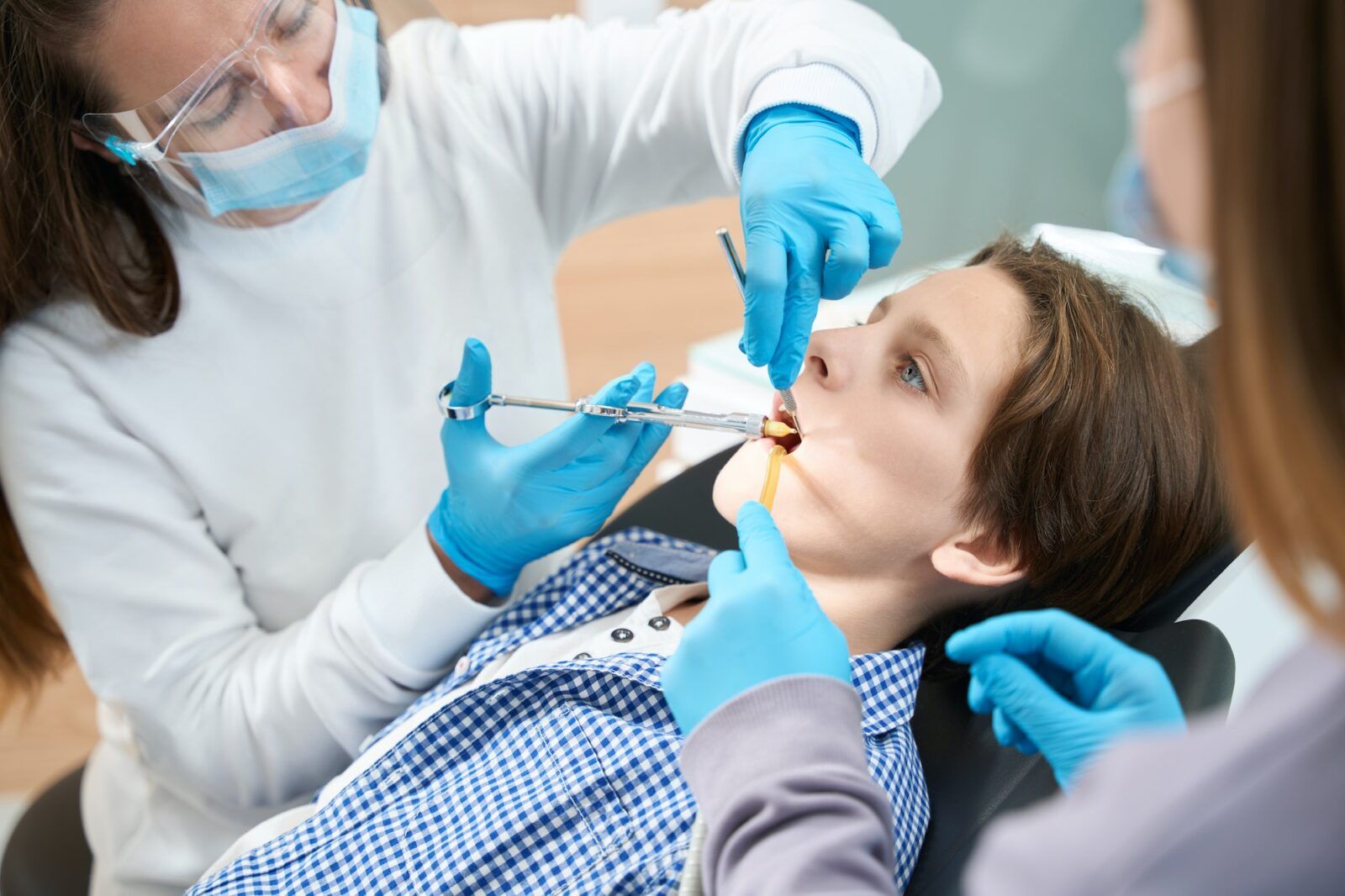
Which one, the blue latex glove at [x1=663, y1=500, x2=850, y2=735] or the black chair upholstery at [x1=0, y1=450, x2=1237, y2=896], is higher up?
the blue latex glove at [x1=663, y1=500, x2=850, y2=735]

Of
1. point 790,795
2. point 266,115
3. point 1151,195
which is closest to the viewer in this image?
point 1151,195

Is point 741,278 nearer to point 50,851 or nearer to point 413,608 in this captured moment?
point 413,608

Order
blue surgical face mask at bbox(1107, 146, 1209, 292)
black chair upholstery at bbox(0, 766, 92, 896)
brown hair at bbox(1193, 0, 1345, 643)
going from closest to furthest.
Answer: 1. brown hair at bbox(1193, 0, 1345, 643)
2. blue surgical face mask at bbox(1107, 146, 1209, 292)
3. black chair upholstery at bbox(0, 766, 92, 896)

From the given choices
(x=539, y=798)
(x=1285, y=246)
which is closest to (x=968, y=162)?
(x=539, y=798)

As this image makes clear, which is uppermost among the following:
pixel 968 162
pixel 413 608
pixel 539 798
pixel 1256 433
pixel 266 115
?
pixel 968 162

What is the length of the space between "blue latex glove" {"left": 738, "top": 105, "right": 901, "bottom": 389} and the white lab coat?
0.40 feet

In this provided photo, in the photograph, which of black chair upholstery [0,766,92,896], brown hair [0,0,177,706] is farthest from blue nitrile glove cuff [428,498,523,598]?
black chair upholstery [0,766,92,896]

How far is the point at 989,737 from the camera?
1162 millimetres

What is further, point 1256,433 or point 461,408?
point 461,408

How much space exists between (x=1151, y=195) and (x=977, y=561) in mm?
663

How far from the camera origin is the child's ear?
46.2 inches

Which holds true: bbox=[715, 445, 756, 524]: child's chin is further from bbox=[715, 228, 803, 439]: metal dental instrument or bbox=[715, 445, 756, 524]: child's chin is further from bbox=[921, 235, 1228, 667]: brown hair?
bbox=[921, 235, 1228, 667]: brown hair

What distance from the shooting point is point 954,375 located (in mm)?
1172

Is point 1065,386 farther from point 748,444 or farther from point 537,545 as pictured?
point 537,545
